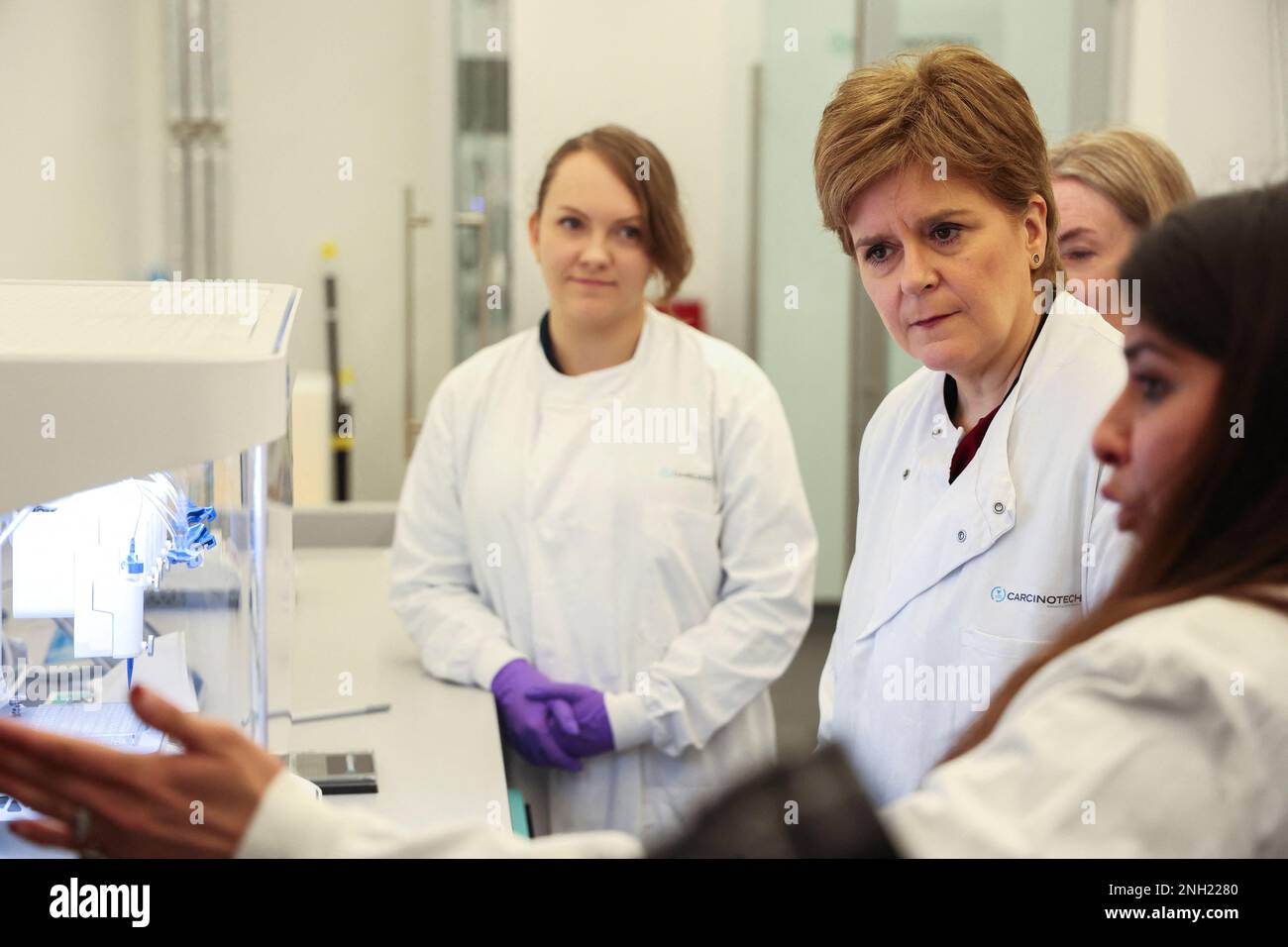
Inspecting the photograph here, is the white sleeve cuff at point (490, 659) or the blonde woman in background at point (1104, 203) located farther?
the white sleeve cuff at point (490, 659)

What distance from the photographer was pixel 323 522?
2852mm

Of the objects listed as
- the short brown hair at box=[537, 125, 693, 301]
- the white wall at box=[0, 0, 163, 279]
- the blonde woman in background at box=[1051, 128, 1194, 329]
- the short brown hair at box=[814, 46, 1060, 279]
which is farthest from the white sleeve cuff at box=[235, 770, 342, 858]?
the white wall at box=[0, 0, 163, 279]

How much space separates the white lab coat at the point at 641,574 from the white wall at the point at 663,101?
1.53 m

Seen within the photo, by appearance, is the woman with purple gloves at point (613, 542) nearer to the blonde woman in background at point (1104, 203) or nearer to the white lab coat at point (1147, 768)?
the blonde woman in background at point (1104, 203)

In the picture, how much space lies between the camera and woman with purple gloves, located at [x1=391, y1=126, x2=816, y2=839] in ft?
5.90

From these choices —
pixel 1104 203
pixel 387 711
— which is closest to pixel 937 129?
pixel 1104 203

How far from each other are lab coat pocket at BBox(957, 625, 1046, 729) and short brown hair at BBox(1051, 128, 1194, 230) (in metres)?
0.70

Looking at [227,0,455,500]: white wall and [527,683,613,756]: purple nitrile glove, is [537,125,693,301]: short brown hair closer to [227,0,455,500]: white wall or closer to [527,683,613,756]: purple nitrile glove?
[527,683,613,756]: purple nitrile glove

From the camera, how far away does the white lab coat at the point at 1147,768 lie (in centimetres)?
56

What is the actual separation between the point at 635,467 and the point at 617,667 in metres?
0.27

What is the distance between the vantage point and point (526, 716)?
173 cm

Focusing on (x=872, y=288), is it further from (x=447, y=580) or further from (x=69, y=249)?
(x=69, y=249)

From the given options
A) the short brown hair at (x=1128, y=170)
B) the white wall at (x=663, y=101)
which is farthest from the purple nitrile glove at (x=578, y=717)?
the white wall at (x=663, y=101)
